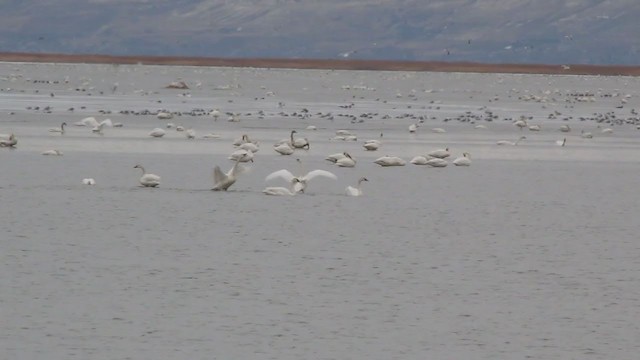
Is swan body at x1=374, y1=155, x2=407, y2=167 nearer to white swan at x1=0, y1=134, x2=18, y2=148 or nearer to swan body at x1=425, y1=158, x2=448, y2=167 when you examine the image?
swan body at x1=425, y1=158, x2=448, y2=167

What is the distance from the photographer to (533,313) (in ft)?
47.4

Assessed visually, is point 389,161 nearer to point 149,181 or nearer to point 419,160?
point 419,160

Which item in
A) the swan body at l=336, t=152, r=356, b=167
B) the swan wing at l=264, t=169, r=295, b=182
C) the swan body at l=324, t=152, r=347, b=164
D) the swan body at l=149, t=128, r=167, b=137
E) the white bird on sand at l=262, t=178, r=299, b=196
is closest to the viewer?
the white bird on sand at l=262, t=178, r=299, b=196

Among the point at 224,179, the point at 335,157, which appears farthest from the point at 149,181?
the point at 335,157

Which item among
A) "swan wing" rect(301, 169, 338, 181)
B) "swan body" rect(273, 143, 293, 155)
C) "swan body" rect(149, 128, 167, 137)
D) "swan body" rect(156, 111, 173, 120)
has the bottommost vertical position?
"swan body" rect(156, 111, 173, 120)

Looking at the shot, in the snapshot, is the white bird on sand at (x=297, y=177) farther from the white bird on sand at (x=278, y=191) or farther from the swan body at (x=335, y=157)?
the swan body at (x=335, y=157)

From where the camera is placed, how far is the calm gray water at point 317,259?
13.3m

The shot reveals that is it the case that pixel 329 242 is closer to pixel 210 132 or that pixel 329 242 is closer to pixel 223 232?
pixel 223 232

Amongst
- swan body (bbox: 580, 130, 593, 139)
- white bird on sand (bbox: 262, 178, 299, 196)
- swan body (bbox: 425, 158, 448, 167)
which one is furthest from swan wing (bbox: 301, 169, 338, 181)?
swan body (bbox: 580, 130, 593, 139)

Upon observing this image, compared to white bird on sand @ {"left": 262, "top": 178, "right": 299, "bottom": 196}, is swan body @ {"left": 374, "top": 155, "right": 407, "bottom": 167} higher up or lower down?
lower down

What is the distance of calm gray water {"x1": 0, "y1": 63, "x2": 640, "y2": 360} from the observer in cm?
1327

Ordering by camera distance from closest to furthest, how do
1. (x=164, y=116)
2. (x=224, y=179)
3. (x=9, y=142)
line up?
(x=224, y=179), (x=9, y=142), (x=164, y=116)

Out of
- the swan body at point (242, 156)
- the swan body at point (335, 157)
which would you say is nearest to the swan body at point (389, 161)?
the swan body at point (335, 157)

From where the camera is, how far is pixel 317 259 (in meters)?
17.1
